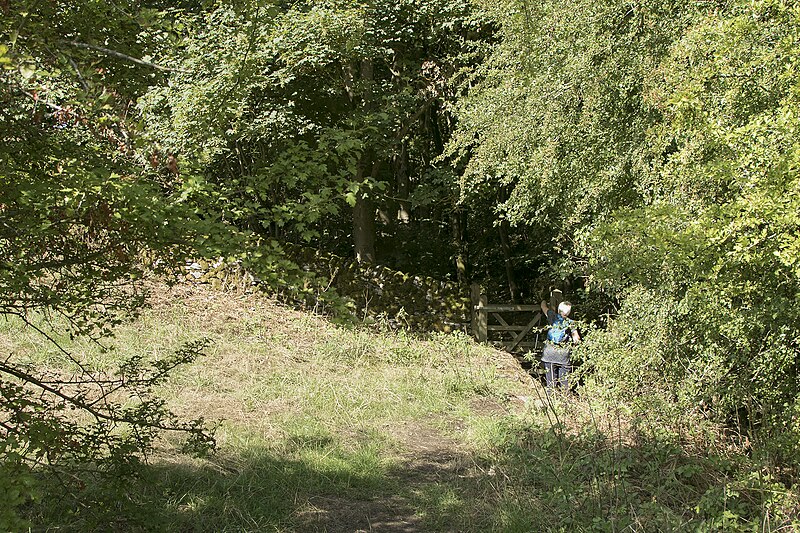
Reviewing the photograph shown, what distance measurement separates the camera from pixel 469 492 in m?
Answer: 6.34

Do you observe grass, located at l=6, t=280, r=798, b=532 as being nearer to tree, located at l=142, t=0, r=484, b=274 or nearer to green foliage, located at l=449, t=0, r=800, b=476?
green foliage, located at l=449, t=0, r=800, b=476

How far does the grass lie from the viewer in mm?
5508

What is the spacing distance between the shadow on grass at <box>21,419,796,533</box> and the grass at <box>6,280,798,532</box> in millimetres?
16

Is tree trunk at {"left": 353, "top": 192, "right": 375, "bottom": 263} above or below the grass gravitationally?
above

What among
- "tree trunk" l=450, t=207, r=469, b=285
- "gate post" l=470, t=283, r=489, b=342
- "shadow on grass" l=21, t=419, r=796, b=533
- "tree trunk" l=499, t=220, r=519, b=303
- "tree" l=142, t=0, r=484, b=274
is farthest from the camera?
"tree trunk" l=450, t=207, r=469, b=285

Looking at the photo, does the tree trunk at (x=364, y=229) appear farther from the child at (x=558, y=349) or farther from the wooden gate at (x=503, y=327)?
the child at (x=558, y=349)

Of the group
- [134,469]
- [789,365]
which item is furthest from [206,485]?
[789,365]

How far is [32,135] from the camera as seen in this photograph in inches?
151

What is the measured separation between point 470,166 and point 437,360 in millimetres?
2997

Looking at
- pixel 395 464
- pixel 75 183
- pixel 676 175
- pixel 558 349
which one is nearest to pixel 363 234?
pixel 558 349

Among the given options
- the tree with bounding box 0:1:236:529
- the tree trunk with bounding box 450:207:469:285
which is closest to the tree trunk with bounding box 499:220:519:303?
the tree trunk with bounding box 450:207:469:285

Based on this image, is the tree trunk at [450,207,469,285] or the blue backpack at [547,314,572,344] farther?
the tree trunk at [450,207,469,285]

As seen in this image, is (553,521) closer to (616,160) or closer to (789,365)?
(789,365)

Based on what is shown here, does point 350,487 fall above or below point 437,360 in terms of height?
below
